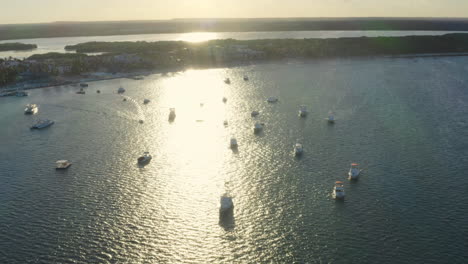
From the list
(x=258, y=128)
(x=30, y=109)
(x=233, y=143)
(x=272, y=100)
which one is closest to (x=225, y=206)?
(x=233, y=143)

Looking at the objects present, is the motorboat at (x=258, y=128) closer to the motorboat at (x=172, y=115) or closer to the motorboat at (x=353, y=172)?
the motorboat at (x=172, y=115)

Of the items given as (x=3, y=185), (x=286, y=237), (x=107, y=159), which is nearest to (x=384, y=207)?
(x=286, y=237)

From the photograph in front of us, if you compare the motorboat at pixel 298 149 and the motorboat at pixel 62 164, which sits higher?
the motorboat at pixel 62 164

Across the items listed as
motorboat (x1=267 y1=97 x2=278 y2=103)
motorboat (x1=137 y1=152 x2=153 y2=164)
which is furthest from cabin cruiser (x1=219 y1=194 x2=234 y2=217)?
motorboat (x1=267 y1=97 x2=278 y2=103)

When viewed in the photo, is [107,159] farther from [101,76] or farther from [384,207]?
[101,76]

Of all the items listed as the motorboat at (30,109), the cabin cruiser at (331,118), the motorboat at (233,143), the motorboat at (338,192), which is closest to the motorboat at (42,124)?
the motorboat at (30,109)

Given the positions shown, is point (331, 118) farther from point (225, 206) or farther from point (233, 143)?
point (225, 206)
